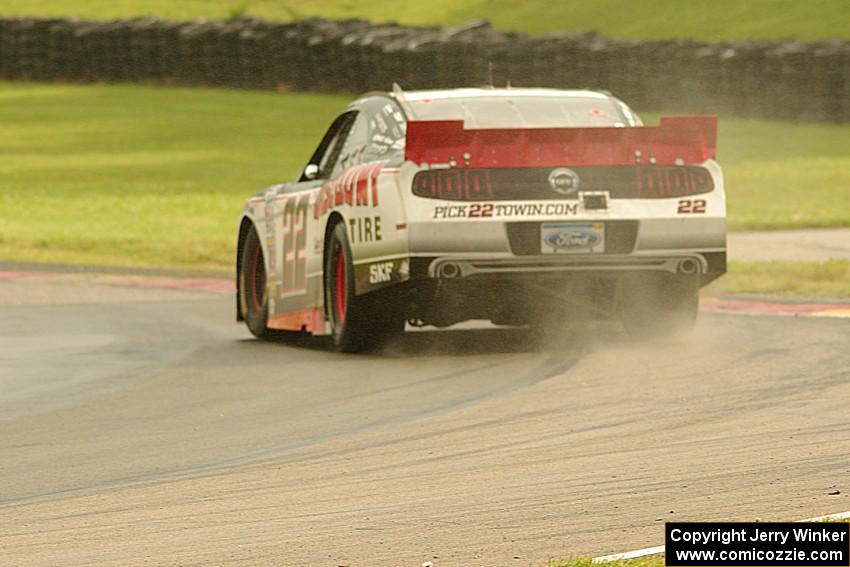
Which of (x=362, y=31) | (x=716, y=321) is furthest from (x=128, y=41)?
(x=716, y=321)

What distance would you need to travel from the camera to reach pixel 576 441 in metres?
8.47

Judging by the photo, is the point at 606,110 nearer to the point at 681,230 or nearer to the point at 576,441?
the point at 681,230

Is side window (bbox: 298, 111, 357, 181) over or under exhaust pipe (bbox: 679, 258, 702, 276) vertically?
over

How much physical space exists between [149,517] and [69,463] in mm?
1495

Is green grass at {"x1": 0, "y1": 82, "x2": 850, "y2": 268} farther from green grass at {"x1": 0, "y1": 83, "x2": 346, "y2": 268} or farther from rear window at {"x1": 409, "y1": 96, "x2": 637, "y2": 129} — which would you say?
rear window at {"x1": 409, "y1": 96, "x2": 637, "y2": 129}

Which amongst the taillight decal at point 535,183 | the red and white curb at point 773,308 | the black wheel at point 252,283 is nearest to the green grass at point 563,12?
the red and white curb at point 773,308

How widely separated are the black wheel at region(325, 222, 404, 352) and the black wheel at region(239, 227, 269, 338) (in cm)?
175

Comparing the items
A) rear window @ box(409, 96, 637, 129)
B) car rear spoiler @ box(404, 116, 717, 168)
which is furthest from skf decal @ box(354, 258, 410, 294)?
rear window @ box(409, 96, 637, 129)

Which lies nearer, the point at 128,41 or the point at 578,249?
the point at 578,249

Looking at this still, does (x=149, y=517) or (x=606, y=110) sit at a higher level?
(x=606, y=110)

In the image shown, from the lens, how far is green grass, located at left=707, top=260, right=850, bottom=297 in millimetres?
16328

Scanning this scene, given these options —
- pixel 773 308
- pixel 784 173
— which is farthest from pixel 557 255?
pixel 784 173

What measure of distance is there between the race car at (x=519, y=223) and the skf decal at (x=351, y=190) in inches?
0.6

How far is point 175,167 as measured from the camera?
119 feet
